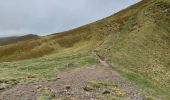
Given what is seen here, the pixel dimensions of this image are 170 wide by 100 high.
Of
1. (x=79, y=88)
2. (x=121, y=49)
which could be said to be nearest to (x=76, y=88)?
(x=79, y=88)

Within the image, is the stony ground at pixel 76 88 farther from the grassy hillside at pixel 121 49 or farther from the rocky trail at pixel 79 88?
the grassy hillside at pixel 121 49

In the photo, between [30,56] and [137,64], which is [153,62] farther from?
[30,56]

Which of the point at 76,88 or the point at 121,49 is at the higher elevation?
the point at 121,49

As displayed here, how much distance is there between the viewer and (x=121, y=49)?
67250 mm

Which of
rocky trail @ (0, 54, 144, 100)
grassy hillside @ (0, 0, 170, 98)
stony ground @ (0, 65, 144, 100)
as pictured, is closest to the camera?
rocky trail @ (0, 54, 144, 100)

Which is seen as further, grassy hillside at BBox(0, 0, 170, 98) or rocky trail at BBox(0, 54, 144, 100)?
grassy hillside at BBox(0, 0, 170, 98)

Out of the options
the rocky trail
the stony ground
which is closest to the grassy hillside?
the stony ground

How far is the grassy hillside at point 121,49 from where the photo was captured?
2221 inches

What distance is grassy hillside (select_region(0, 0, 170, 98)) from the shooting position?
56406 mm

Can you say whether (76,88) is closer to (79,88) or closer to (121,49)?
(79,88)

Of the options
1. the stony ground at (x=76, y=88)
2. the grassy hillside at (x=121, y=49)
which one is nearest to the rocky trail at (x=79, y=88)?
the stony ground at (x=76, y=88)

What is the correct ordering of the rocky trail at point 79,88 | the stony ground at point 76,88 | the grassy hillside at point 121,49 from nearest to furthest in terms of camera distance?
the rocky trail at point 79,88 < the stony ground at point 76,88 < the grassy hillside at point 121,49

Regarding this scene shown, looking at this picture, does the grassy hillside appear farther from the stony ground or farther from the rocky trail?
the rocky trail

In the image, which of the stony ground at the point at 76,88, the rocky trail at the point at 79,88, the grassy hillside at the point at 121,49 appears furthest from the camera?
the grassy hillside at the point at 121,49
